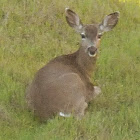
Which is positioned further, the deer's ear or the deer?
the deer's ear

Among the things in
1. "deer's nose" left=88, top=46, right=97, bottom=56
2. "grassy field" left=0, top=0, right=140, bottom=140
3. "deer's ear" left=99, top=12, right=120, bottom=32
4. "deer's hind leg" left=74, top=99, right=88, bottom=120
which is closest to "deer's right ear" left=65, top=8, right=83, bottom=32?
"deer's ear" left=99, top=12, right=120, bottom=32

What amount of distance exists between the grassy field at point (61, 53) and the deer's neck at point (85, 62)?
299mm

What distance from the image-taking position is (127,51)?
31.1ft

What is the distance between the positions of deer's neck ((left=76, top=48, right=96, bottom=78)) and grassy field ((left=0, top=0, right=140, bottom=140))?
299 millimetres

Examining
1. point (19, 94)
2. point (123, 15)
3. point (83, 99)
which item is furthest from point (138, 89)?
point (123, 15)

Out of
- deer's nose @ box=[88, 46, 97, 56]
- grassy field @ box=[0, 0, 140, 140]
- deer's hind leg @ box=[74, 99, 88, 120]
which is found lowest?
grassy field @ box=[0, 0, 140, 140]

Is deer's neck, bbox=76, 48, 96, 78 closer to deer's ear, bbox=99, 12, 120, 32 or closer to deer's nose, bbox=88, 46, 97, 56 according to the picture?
deer's nose, bbox=88, 46, 97, 56

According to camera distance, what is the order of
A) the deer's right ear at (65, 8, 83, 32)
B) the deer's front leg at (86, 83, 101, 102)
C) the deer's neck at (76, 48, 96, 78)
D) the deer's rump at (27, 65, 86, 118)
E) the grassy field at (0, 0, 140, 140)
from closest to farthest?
the grassy field at (0, 0, 140, 140), the deer's rump at (27, 65, 86, 118), the deer's front leg at (86, 83, 101, 102), the deer's neck at (76, 48, 96, 78), the deer's right ear at (65, 8, 83, 32)

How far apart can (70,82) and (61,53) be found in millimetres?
1971

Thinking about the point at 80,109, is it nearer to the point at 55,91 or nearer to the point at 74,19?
the point at 55,91

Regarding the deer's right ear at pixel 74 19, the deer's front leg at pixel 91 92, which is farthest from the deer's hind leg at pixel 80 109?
the deer's right ear at pixel 74 19

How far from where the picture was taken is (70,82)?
7422mm

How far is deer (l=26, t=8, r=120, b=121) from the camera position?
707 cm

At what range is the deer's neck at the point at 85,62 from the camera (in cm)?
833
